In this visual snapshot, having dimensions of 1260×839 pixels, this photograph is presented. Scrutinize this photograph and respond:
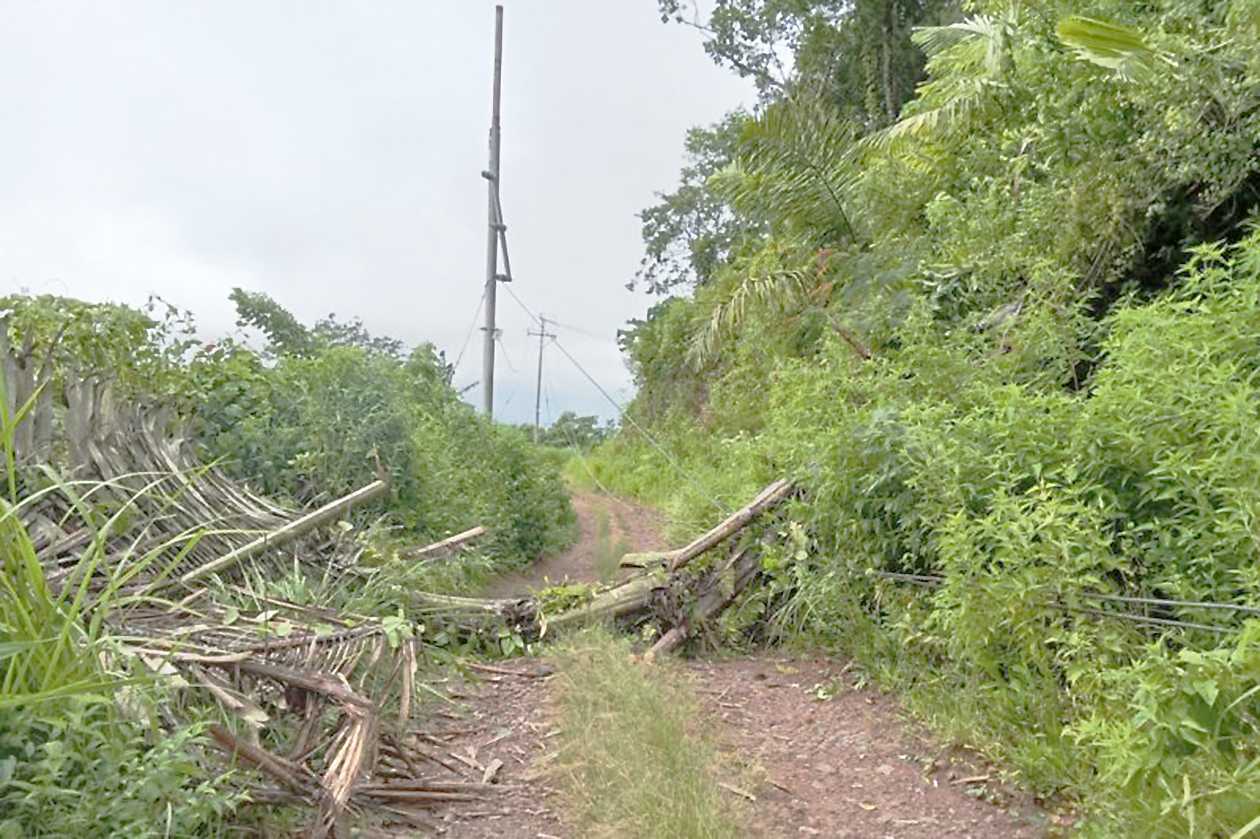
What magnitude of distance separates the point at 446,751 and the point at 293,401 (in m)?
4.15

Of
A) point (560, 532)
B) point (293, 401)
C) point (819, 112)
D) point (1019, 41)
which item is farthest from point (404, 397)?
point (1019, 41)

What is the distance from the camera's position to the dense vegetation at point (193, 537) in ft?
6.54

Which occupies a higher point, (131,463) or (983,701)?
(131,463)

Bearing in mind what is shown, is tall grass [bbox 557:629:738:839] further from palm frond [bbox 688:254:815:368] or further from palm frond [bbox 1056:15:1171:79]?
palm frond [bbox 688:254:815:368]

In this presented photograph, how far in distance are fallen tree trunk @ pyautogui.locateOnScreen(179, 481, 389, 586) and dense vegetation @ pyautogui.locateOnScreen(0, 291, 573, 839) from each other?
0.15 m

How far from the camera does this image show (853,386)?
5.49 meters

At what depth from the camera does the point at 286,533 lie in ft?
15.9

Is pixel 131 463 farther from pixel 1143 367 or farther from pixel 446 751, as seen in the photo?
pixel 1143 367

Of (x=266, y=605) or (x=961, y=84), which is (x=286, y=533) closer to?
(x=266, y=605)

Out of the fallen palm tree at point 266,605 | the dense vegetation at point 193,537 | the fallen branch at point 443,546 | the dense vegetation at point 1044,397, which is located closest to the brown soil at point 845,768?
the dense vegetation at point 1044,397

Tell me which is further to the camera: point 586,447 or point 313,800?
point 586,447

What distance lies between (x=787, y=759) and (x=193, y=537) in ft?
8.21

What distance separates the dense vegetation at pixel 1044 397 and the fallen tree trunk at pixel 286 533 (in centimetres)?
268

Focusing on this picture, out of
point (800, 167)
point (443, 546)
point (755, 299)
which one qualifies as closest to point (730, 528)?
point (443, 546)
